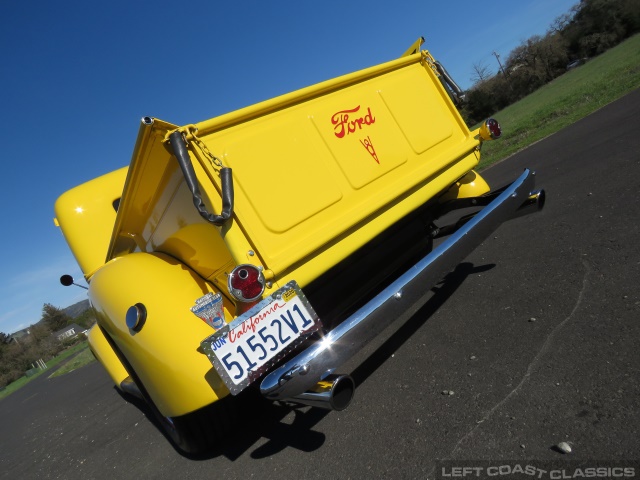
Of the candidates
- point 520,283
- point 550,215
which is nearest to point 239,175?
point 520,283

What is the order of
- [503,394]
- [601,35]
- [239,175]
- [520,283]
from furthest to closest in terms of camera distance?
[601,35]
[520,283]
[239,175]
[503,394]

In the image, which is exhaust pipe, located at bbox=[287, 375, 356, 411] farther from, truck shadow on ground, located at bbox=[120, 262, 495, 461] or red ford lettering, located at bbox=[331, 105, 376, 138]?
red ford lettering, located at bbox=[331, 105, 376, 138]

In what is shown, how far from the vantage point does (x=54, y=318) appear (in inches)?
2168

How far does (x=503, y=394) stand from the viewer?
2.16 meters

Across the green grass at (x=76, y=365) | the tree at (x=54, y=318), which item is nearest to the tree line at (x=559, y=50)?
the green grass at (x=76, y=365)

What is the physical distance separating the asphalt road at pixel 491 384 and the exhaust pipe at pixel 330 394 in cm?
38

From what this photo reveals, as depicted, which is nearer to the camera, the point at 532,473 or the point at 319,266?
the point at 532,473

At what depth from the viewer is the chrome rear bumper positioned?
204cm

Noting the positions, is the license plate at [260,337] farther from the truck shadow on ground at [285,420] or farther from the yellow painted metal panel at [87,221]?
the yellow painted metal panel at [87,221]

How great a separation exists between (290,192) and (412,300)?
100 centimetres

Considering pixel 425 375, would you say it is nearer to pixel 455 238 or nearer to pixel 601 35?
pixel 455 238

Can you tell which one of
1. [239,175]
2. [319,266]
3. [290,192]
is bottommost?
[319,266]

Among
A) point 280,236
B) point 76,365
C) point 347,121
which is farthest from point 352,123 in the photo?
point 76,365

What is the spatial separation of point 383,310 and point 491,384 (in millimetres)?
709
